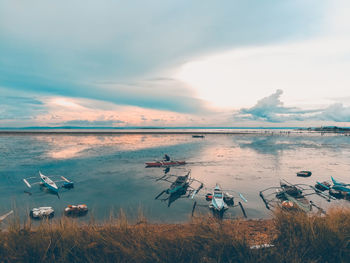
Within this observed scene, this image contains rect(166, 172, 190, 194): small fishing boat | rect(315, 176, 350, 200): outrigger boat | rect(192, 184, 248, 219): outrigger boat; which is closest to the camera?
rect(192, 184, 248, 219): outrigger boat

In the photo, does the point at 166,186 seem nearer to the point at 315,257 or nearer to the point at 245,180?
the point at 245,180

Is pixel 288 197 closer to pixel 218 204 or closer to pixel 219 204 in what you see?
pixel 219 204

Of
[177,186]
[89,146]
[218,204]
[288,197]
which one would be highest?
[218,204]

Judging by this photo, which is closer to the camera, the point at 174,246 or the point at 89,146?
the point at 174,246

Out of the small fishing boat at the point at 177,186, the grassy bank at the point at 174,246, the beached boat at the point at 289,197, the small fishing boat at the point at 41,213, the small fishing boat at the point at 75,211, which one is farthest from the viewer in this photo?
the small fishing boat at the point at 177,186

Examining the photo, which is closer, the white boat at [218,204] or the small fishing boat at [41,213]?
the small fishing boat at [41,213]

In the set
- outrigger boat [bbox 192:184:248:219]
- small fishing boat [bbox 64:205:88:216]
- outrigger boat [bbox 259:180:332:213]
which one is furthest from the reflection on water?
outrigger boat [bbox 259:180:332:213]

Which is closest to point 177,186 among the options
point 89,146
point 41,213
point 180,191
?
point 180,191

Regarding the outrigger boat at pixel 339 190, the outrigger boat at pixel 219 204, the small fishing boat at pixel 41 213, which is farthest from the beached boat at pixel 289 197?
the small fishing boat at pixel 41 213

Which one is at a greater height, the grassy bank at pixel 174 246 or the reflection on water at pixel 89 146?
the grassy bank at pixel 174 246

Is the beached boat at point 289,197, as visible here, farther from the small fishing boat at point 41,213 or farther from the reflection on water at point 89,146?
the reflection on water at point 89,146

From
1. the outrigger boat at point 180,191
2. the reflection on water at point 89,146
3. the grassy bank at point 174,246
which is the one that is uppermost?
the grassy bank at point 174,246

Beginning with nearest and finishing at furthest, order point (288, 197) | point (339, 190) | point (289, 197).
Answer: point (289, 197) → point (288, 197) → point (339, 190)

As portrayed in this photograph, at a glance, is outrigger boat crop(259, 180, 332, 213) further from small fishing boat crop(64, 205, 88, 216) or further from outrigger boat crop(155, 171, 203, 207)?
small fishing boat crop(64, 205, 88, 216)
